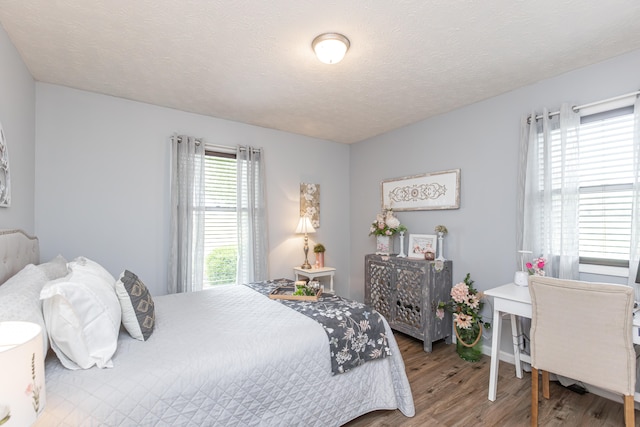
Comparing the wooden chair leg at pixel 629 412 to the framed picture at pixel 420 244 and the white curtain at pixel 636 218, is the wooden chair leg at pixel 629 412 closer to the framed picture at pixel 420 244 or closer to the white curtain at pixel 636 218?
the white curtain at pixel 636 218

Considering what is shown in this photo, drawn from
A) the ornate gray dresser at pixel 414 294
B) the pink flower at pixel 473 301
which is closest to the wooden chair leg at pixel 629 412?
the pink flower at pixel 473 301

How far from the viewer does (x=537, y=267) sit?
2398mm

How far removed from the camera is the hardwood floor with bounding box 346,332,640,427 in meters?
1.98

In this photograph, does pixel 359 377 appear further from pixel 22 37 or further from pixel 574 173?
pixel 22 37

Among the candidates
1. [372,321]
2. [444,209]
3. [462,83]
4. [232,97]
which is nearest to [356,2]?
[462,83]

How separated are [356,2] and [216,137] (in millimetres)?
→ 2306

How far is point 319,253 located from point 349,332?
83.4 inches

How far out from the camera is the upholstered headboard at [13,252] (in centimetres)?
160

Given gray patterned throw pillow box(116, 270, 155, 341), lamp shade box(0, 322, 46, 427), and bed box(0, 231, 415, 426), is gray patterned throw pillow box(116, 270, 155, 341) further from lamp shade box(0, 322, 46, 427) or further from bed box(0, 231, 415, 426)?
lamp shade box(0, 322, 46, 427)

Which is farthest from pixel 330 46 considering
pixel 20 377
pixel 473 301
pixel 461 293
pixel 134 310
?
pixel 473 301

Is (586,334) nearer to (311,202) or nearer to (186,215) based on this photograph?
(311,202)

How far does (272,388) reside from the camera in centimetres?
157

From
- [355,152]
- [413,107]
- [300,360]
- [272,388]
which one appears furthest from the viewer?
[355,152]

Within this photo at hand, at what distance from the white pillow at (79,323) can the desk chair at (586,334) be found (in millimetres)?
2378
